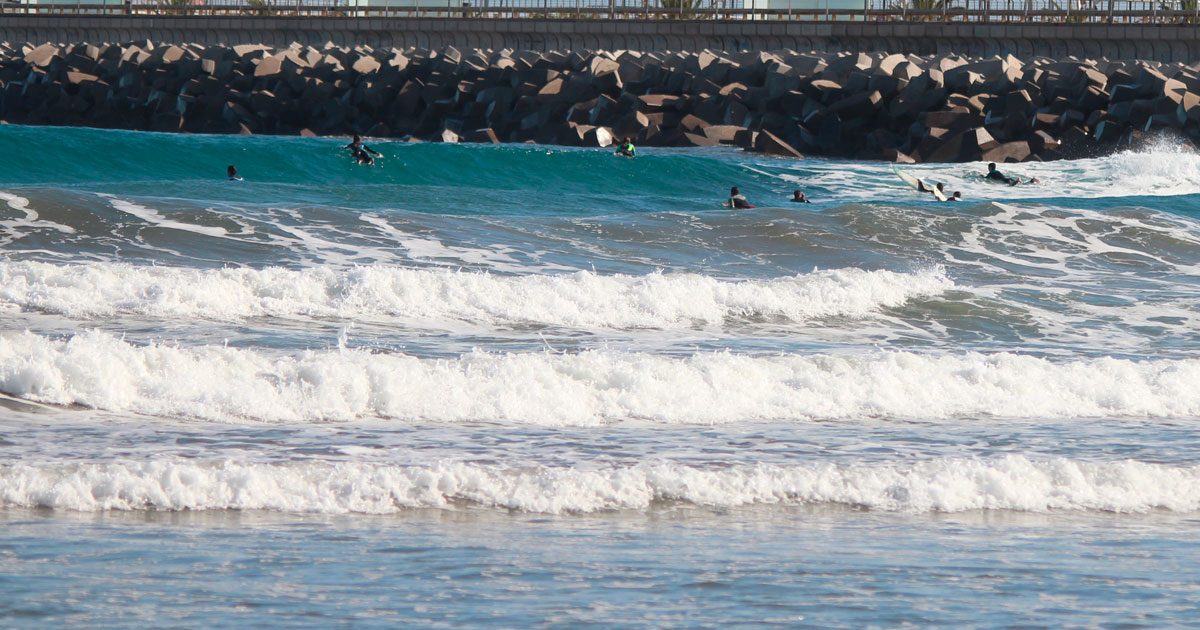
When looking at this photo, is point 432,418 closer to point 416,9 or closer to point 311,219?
point 311,219

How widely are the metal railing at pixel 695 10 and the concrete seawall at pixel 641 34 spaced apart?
473 millimetres

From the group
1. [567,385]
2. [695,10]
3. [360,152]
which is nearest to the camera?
[567,385]

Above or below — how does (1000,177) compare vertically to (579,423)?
below

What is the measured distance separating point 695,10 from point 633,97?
7.66m

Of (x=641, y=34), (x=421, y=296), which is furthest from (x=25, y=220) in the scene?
(x=641, y=34)

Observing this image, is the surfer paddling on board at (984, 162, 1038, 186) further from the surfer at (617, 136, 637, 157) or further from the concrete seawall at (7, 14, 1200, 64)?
the concrete seawall at (7, 14, 1200, 64)

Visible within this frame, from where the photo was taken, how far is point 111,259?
14.9m

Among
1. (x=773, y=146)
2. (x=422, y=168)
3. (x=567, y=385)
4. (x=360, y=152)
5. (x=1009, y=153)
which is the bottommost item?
(x=1009, y=153)

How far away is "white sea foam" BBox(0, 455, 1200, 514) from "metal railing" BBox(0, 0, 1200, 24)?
36.3m

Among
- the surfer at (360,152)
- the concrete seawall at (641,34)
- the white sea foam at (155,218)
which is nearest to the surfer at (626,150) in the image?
the surfer at (360,152)

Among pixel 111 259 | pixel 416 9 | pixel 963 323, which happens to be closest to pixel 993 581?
pixel 963 323

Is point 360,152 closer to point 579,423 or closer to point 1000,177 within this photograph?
point 1000,177

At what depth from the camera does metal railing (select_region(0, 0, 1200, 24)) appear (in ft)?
137

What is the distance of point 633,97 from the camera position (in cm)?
3788
